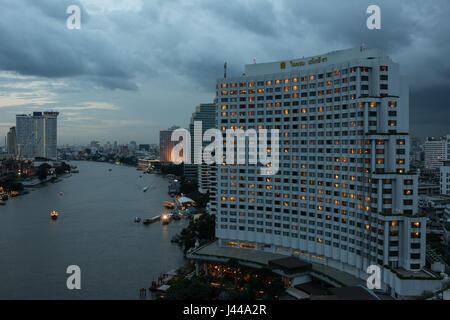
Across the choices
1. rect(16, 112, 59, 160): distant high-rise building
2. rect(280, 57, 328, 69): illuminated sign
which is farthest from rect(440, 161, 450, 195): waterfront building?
rect(16, 112, 59, 160): distant high-rise building

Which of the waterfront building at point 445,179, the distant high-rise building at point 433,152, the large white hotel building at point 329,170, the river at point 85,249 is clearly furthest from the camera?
the distant high-rise building at point 433,152

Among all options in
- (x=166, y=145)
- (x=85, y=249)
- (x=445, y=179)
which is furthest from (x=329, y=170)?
(x=166, y=145)

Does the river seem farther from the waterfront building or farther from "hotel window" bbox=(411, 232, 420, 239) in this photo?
A: the waterfront building

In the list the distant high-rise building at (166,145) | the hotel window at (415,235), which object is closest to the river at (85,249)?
the hotel window at (415,235)

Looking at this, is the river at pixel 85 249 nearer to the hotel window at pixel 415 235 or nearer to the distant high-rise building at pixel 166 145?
the hotel window at pixel 415 235
